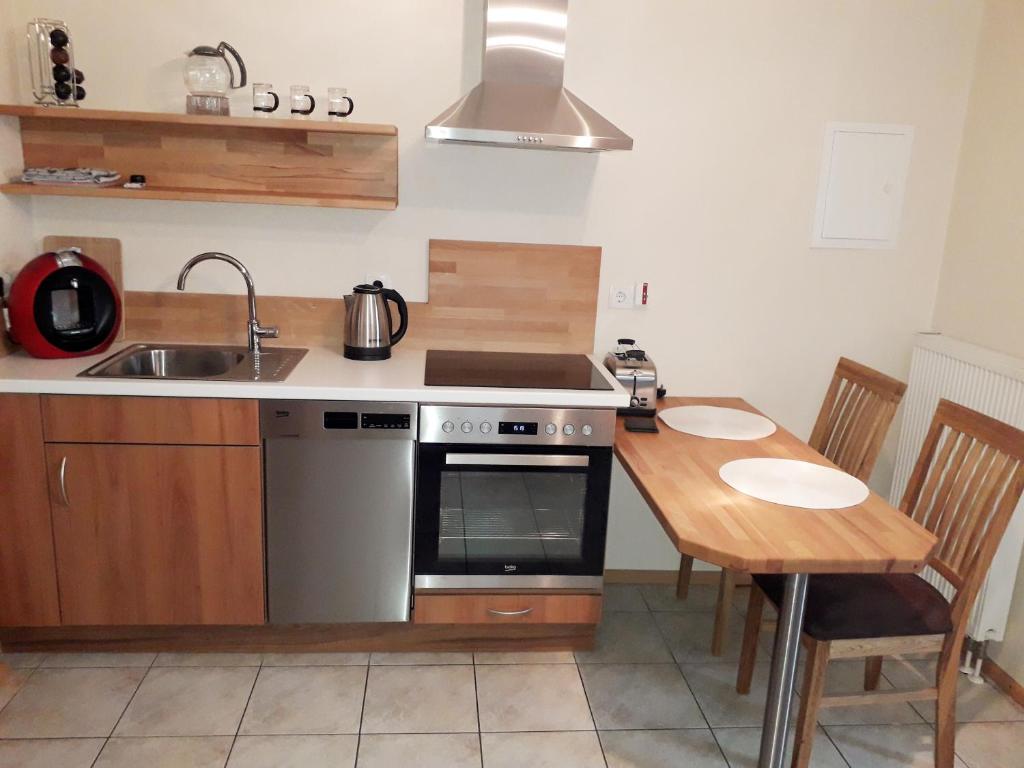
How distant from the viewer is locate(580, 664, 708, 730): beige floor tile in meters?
2.48

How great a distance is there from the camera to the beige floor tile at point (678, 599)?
3164 mm

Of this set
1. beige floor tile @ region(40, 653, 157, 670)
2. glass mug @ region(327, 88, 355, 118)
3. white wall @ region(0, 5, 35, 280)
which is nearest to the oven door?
beige floor tile @ region(40, 653, 157, 670)

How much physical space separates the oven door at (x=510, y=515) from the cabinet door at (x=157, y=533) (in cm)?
55

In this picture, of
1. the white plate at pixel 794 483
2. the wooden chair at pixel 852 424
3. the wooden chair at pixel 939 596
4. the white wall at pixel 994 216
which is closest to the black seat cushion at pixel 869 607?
the wooden chair at pixel 939 596

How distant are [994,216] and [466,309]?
194cm

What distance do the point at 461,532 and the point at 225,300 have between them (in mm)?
1247

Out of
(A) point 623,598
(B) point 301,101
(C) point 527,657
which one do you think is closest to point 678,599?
(A) point 623,598

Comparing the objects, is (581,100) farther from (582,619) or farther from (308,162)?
(582,619)

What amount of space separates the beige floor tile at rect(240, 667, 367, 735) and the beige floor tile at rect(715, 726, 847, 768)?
110 cm

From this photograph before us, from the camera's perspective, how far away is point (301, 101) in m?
2.73

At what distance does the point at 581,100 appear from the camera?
284 cm

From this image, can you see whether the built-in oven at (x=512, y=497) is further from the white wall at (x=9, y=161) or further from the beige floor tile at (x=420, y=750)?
the white wall at (x=9, y=161)

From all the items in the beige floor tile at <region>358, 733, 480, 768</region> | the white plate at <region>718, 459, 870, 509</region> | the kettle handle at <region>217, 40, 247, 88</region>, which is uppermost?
the kettle handle at <region>217, 40, 247, 88</region>

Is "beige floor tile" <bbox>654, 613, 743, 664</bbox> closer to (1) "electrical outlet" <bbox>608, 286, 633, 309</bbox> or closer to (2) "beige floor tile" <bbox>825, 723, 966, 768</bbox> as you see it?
(2) "beige floor tile" <bbox>825, 723, 966, 768</bbox>
